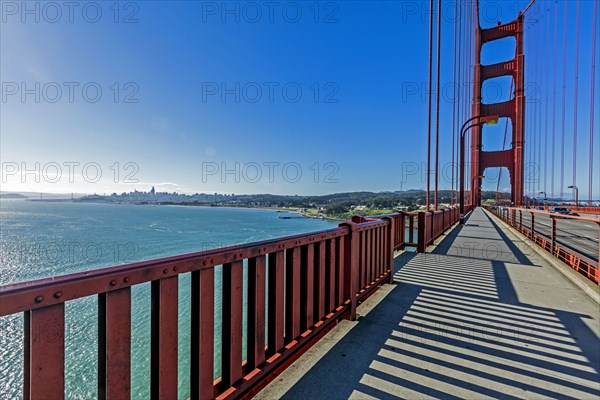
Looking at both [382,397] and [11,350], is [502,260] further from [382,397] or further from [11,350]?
[11,350]

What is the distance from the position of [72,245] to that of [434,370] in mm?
39597

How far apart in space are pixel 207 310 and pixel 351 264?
1.83 meters

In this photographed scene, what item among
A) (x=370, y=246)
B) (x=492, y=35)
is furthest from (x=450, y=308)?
(x=492, y=35)

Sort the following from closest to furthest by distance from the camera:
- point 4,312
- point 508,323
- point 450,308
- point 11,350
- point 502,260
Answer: point 4,312
point 508,323
point 450,308
point 502,260
point 11,350

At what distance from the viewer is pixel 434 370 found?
7.44 feet

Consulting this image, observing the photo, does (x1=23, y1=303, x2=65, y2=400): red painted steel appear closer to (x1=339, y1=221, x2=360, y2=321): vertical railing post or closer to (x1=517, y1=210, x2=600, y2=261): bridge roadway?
(x1=339, y1=221, x2=360, y2=321): vertical railing post

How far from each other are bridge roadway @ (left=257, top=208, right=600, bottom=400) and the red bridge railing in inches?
10.2

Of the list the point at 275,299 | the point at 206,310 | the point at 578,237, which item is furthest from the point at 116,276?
the point at 578,237

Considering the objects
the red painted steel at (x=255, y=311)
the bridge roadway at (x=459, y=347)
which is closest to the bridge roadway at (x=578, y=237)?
the bridge roadway at (x=459, y=347)

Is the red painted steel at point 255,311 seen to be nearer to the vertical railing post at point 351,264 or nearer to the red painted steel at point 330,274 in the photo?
the red painted steel at point 330,274

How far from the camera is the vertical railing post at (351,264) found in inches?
123

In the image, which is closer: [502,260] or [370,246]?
[370,246]

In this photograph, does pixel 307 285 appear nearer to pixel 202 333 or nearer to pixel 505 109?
pixel 202 333

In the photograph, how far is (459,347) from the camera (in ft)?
8.60
